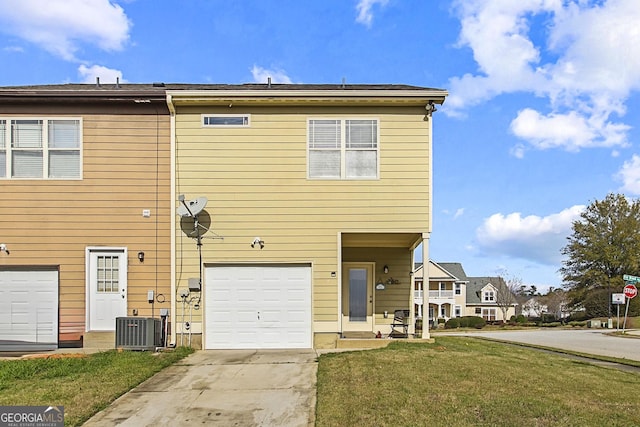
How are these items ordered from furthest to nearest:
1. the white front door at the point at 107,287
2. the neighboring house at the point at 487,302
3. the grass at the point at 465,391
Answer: the neighboring house at the point at 487,302
the white front door at the point at 107,287
the grass at the point at 465,391

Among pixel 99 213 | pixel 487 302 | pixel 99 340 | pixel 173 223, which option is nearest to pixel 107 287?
pixel 99 340

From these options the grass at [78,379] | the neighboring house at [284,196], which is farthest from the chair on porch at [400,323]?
the grass at [78,379]

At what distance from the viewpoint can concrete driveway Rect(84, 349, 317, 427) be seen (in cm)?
686

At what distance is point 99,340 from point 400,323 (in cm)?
721

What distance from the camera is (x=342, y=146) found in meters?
12.7

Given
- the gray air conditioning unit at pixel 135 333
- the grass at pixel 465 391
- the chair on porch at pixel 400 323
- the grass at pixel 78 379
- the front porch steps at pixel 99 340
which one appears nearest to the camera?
the grass at pixel 465 391

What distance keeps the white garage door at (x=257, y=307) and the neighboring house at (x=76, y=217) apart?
1.14 m

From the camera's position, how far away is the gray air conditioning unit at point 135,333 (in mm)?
11578

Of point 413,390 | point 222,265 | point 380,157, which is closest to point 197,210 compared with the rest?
point 222,265

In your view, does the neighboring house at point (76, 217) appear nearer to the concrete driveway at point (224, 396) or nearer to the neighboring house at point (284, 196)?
the neighboring house at point (284, 196)

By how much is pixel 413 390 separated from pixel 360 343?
4.63 metres

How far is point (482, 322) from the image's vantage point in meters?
42.0

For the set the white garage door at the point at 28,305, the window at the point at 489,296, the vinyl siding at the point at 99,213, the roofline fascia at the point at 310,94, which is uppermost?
the roofline fascia at the point at 310,94

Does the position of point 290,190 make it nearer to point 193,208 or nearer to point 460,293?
point 193,208
